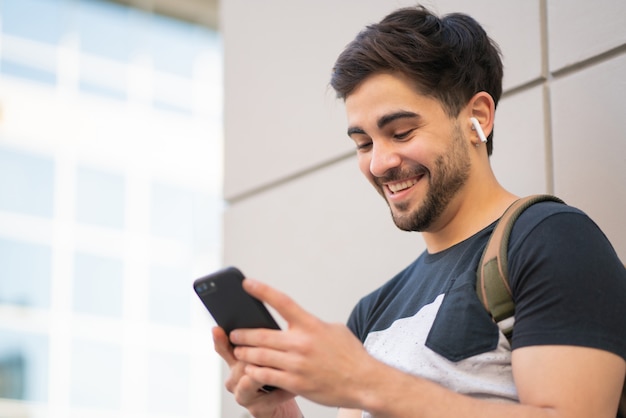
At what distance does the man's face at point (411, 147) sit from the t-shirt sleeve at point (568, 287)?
291 mm

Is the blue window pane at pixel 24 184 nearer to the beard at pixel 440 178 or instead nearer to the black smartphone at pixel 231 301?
the beard at pixel 440 178

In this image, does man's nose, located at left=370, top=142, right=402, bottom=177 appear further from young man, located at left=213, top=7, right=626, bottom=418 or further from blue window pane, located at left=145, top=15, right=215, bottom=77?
blue window pane, located at left=145, top=15, right=215, bottom=77

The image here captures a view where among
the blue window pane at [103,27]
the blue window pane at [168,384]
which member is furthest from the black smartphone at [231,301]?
the blue window pane at [103,27]

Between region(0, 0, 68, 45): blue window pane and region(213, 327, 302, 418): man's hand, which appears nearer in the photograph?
region(213, 327, 302, 418): man's hand

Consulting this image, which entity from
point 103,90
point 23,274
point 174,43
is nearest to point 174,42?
point 174,43

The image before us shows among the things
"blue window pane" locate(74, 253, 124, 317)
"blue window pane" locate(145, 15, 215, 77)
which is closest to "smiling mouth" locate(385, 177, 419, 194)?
"blue window pane" locate(74, 253, 124, 317)

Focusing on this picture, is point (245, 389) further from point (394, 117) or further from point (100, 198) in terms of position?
point (100, 198)

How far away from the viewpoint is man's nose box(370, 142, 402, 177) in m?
Result: 1.70

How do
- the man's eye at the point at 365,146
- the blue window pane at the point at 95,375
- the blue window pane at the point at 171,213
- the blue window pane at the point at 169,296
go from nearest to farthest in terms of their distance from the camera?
the man's eye at the point at 365,146 < the blue window pane at the point at 95,375 < the blue window pane at the point at 169,296 < the blue window pane at the point at 171,213

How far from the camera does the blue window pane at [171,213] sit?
12.4m

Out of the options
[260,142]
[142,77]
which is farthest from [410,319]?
[142,77]

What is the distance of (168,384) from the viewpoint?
12016mm

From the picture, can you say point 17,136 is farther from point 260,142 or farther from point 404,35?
point 404,35

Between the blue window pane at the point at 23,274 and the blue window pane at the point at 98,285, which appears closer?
the blue window pane at the point at 23,274
